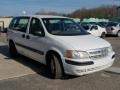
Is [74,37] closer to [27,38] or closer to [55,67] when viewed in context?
[55,67]

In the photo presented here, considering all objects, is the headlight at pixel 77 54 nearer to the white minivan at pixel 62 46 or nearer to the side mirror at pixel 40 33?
the white minivan at pixel 62 46

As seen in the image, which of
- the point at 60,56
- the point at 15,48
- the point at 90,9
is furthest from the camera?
the point at 90,9

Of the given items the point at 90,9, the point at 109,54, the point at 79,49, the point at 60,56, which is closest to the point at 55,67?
the point at 60,56

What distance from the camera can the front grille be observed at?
23.4 ft

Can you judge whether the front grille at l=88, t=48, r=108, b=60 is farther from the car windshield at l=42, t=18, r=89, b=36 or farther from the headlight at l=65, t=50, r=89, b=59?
the car windshield at l=42, t=18, r=89, b=36

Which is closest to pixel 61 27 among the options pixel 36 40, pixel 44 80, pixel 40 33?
pixel 40 33

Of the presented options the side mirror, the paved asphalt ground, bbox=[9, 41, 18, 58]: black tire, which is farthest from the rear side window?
the paved asphalt ground

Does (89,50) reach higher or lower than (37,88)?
higher

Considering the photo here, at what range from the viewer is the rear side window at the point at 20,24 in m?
9.63

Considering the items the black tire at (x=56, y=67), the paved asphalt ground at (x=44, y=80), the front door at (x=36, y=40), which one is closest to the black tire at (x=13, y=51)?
the paved asphalt ground at (x=44, y=80)

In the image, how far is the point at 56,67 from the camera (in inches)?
294

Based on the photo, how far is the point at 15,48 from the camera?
35.4ft

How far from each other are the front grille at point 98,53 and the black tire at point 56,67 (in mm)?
902

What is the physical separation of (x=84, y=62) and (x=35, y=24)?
106 inches
